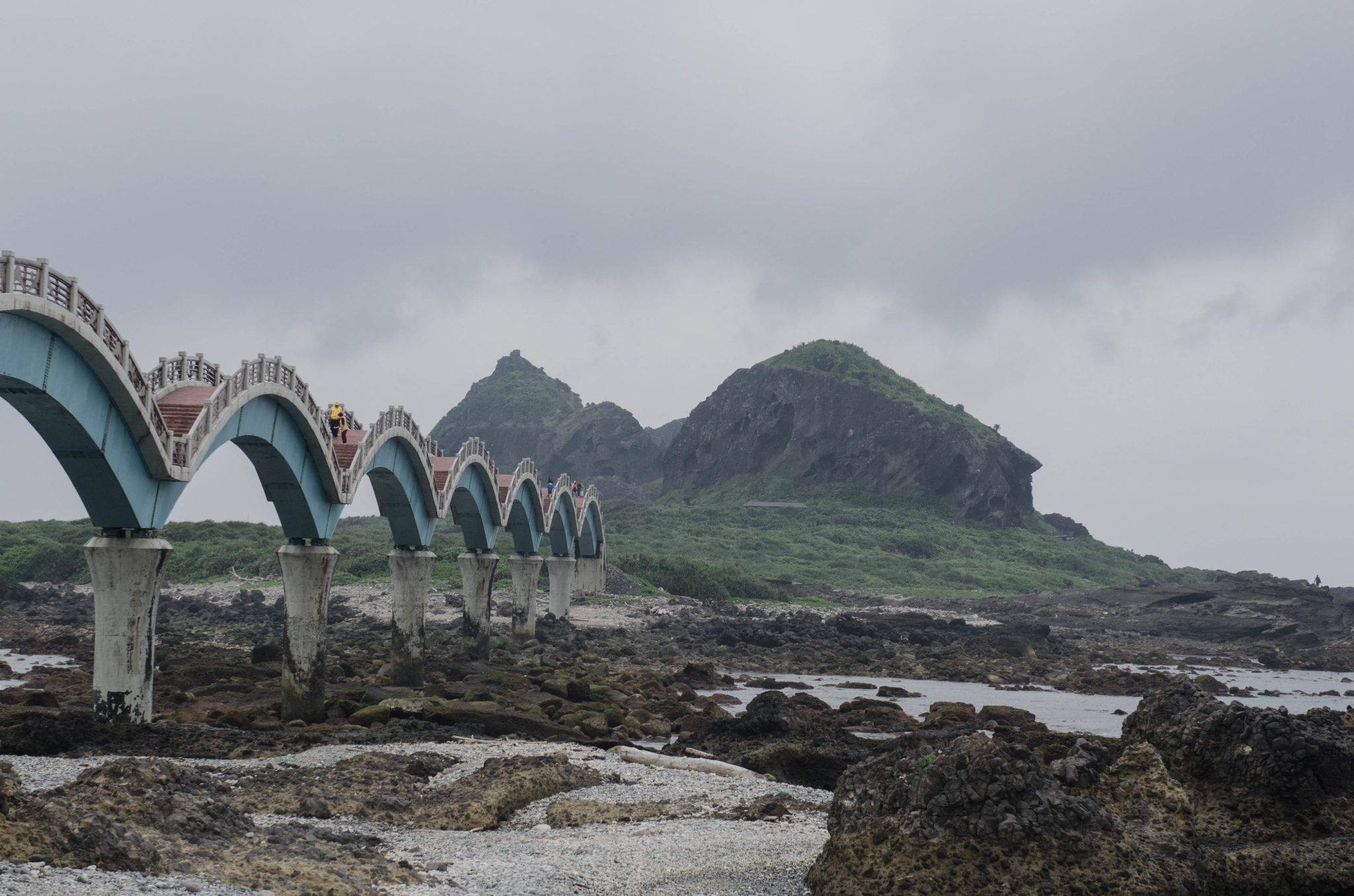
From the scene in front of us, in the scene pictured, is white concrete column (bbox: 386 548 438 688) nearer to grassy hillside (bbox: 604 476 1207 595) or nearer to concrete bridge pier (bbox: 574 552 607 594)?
concrete bridge pier (bbox: 574 552 607 594)

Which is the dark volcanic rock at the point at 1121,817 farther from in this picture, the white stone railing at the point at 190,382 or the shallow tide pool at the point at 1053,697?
the shallow tide pool at the point at 1053,697

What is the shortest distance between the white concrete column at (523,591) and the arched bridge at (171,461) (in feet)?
43.2

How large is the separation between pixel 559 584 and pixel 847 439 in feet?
357

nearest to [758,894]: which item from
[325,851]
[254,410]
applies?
[325,851]

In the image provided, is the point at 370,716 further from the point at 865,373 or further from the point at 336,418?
the point at 865,373

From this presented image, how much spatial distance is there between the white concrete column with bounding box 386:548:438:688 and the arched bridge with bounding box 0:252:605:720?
52 millimetres

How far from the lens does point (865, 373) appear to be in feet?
564

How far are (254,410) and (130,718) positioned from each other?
308 inches

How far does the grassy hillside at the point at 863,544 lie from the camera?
377 ft

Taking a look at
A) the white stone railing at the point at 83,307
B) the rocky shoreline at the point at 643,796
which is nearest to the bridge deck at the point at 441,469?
the rocky shoreline at the point at 643,796

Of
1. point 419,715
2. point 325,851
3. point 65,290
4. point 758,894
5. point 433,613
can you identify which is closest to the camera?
point 758,894

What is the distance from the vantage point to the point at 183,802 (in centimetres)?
1075

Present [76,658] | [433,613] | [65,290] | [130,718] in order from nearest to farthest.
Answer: [65,290] → [130,718] → [76,658] → [433,613]

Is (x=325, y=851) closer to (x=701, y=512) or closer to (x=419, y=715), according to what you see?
(x=419, y=715)
